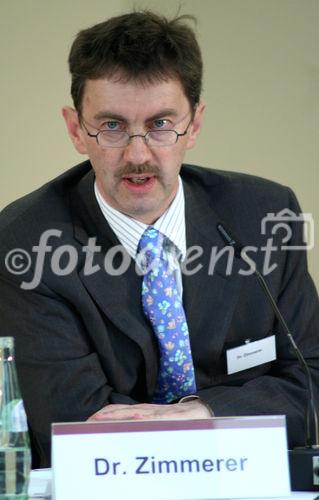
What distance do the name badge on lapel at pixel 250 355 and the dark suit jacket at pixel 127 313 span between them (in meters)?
0.03

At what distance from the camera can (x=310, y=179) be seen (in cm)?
411

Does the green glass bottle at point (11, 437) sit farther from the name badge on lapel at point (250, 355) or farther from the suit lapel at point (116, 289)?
the name badge on lapel at point (250, 355)

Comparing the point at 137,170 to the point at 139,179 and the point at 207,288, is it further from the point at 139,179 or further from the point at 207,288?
the point at 207,288

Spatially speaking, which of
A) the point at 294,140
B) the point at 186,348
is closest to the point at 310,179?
the point at 294,140

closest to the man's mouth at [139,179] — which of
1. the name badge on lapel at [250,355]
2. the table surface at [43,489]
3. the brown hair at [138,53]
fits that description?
the brown hair at [138,53]

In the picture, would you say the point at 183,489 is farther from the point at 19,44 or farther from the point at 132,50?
the point at 19,44

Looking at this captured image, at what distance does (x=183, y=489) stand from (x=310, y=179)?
2762 mm

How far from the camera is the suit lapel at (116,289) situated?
228cm

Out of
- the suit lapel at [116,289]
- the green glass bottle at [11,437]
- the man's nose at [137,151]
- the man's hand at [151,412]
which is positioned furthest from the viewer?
the suit lapel at [116,289]

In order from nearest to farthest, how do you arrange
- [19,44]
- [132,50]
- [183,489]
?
[183,489] → [132,50] → [19,44]

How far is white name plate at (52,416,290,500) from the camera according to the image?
151 centimetres

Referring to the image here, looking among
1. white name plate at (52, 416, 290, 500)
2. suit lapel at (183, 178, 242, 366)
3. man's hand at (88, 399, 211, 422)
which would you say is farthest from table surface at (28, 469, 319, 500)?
suit lapel at (183, 178, 242, 366)

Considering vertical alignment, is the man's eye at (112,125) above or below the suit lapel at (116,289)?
above

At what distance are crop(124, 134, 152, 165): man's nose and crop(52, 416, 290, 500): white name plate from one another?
2.70ft
